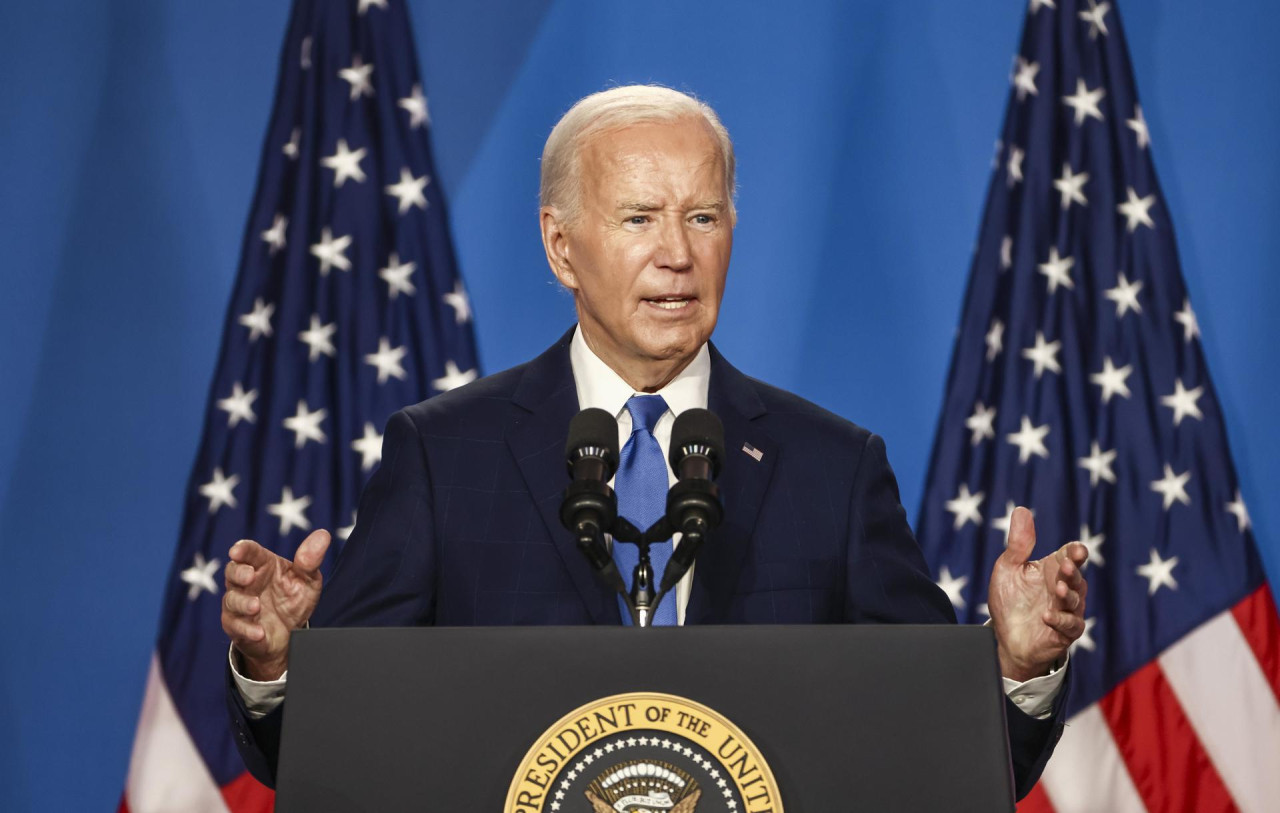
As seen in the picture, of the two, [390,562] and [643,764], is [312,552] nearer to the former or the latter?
[390,562]

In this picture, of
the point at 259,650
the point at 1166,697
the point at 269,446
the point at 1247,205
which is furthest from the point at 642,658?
the point at 1247,205

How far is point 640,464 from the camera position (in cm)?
189

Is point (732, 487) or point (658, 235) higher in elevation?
point (658, 235)

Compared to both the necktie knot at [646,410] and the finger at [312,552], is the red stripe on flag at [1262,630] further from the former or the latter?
the finger at [312,552]

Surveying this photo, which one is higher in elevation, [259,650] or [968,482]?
[968,482]

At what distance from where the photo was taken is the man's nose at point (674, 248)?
196 centimetres

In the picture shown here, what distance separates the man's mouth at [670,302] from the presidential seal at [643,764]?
897 mm

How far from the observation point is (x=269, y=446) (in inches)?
141

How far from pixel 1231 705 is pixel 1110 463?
2.30ft

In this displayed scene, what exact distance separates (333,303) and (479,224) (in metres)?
0.48

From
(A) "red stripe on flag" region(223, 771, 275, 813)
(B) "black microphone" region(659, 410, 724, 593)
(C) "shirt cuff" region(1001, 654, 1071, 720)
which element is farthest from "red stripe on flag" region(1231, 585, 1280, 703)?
(B) "black microphone" region(659, 410, 724, 593)

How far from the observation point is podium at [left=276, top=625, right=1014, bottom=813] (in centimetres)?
115

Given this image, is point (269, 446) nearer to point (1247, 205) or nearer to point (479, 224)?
point (479, 224)

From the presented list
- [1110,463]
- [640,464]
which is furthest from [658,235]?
[1110,463]
